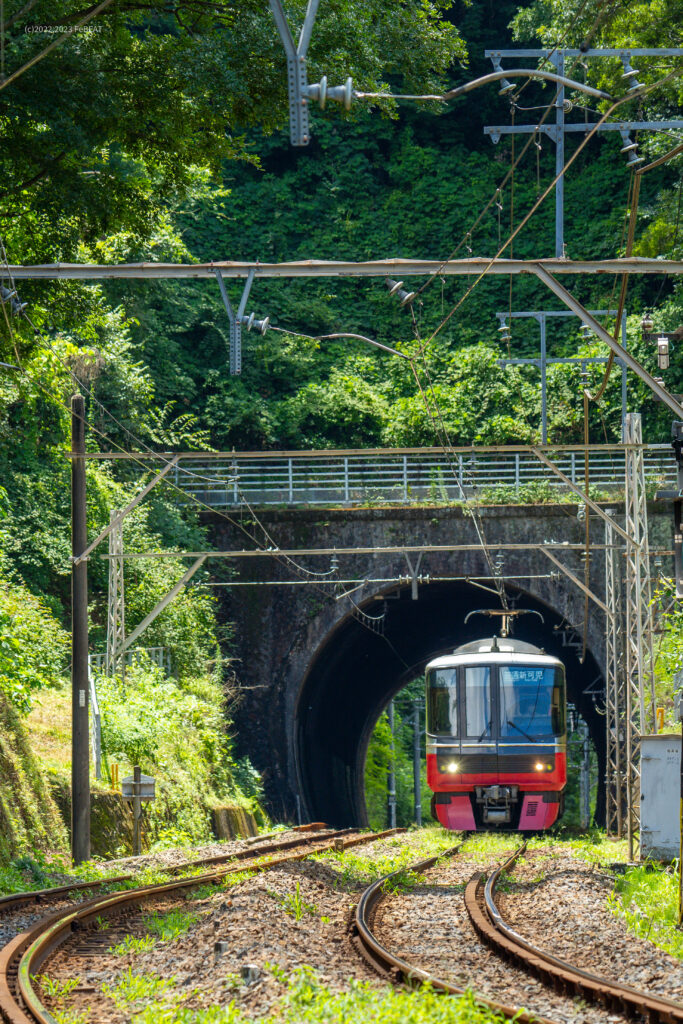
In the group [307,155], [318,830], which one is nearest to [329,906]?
[318,830]

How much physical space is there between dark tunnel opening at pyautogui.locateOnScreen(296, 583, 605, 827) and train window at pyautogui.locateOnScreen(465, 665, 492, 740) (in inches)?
291

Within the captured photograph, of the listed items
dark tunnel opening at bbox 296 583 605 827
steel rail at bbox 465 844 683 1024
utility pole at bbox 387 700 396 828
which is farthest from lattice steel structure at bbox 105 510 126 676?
utility pole at bbox 387 700 396 828

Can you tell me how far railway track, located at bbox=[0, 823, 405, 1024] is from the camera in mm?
7324

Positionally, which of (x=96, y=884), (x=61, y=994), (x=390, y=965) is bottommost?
(x=96, y=884)

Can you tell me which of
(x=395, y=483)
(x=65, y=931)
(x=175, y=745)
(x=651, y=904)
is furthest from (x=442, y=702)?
(x=395, y=483)

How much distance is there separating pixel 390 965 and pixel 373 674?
28.9m

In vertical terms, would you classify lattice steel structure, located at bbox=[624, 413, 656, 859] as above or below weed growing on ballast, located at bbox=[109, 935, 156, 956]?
above

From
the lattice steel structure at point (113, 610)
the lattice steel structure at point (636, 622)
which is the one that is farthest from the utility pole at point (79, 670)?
the lattice steel structure at point (636, 622)

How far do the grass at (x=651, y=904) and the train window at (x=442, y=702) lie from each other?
241 inches

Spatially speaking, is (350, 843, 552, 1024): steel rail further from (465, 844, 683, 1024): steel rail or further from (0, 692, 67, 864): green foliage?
(0, 692, 67, 864): green foliage

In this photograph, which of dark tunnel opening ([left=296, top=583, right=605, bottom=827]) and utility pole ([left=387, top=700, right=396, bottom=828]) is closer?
dark tunnel opening ([left=296, top=583, right=605, bottom=827])

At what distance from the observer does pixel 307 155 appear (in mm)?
42906

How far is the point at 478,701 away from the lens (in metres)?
21.0

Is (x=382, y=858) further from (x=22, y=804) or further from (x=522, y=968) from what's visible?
(x=522, y=968)
